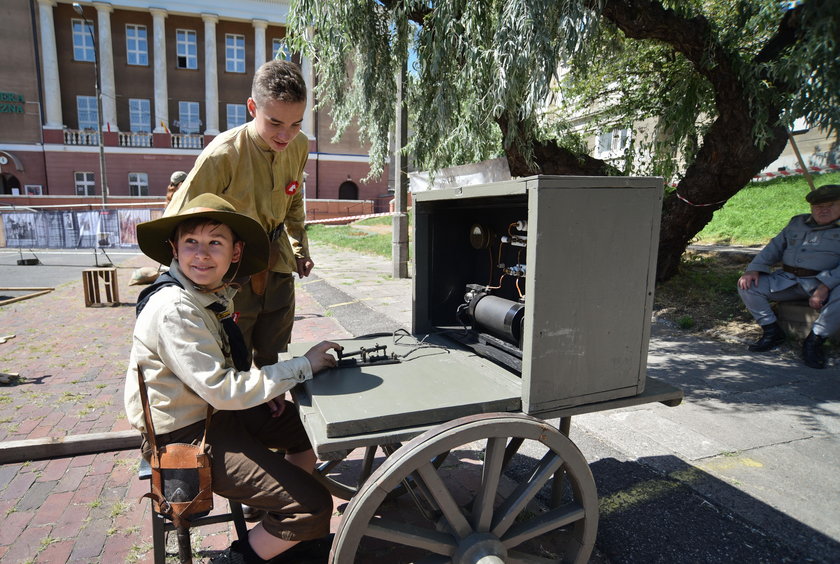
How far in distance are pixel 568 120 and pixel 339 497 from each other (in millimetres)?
7655

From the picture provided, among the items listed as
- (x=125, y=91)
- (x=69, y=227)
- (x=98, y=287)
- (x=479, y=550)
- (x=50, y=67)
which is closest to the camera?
(x=479, y=550)

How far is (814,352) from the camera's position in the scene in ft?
15.6

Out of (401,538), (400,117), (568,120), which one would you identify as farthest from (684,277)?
(401,538)

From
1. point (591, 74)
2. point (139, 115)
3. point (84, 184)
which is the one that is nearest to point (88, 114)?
point (139, 115)

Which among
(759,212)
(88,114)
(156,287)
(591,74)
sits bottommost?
(156,287)

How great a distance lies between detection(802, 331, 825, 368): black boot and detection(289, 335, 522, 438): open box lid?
4092 millimetres

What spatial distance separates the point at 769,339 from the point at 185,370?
5543 mm

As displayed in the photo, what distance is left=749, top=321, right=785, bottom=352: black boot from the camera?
5238 millimetres

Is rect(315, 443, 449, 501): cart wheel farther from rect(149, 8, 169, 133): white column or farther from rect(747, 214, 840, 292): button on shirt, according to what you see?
rect(149, 8, 169, 133): white column

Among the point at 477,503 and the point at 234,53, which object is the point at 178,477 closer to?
the point at 477,503

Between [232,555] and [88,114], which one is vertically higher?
[88,114]

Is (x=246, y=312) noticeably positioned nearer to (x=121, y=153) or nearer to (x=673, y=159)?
(x=673, y=159)

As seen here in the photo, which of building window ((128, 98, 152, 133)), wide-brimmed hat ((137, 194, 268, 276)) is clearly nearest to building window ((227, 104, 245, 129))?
building window ((128, 98, 152, 133))

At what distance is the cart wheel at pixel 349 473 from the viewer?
253 cm
